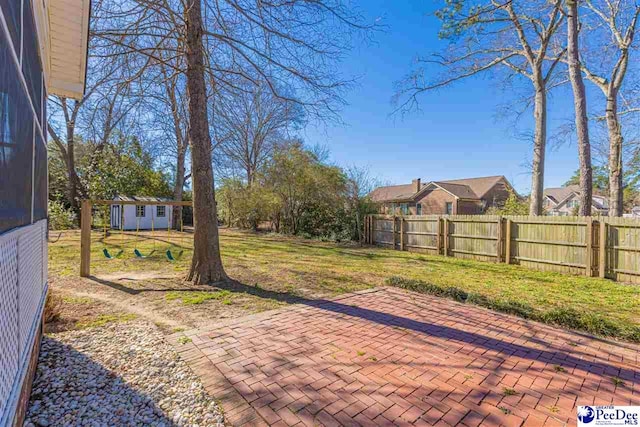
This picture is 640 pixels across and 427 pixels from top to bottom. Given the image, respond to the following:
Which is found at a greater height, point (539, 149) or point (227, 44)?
point (227, 44)

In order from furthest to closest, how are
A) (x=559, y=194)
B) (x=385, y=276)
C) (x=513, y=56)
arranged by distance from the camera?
(x=559, y=194)
(x=513, y=56)
(x=385, y=276)

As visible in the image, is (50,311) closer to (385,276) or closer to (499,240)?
(385,276)

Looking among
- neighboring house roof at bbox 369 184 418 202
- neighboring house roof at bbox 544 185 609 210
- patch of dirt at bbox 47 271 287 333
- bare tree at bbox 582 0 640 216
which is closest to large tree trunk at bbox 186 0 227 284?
patch of dirt at bbox 47 271 287 333

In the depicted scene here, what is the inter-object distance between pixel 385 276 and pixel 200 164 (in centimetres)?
476

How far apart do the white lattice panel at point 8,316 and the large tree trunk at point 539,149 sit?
513 inches

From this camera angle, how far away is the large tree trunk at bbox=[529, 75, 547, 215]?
A: 10953 millimetres

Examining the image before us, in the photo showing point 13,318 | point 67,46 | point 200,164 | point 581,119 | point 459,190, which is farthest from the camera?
point 459,190

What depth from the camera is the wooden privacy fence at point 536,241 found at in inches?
293

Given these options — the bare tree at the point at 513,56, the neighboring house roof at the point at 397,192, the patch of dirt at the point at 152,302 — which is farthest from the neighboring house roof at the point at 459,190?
the patch of dirt at the point at 152,302

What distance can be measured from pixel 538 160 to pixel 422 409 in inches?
461

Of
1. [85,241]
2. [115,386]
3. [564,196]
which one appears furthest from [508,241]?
[564,196]

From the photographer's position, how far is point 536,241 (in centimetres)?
915

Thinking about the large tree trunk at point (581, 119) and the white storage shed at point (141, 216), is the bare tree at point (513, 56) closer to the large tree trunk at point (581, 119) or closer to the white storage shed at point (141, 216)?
the large tree trunk at point (581, 119)

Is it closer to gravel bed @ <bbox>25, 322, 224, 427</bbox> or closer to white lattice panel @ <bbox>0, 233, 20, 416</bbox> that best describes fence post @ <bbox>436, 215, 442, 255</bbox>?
gravel bed @ <bbox>25, 322, 224, 427</bbox>
